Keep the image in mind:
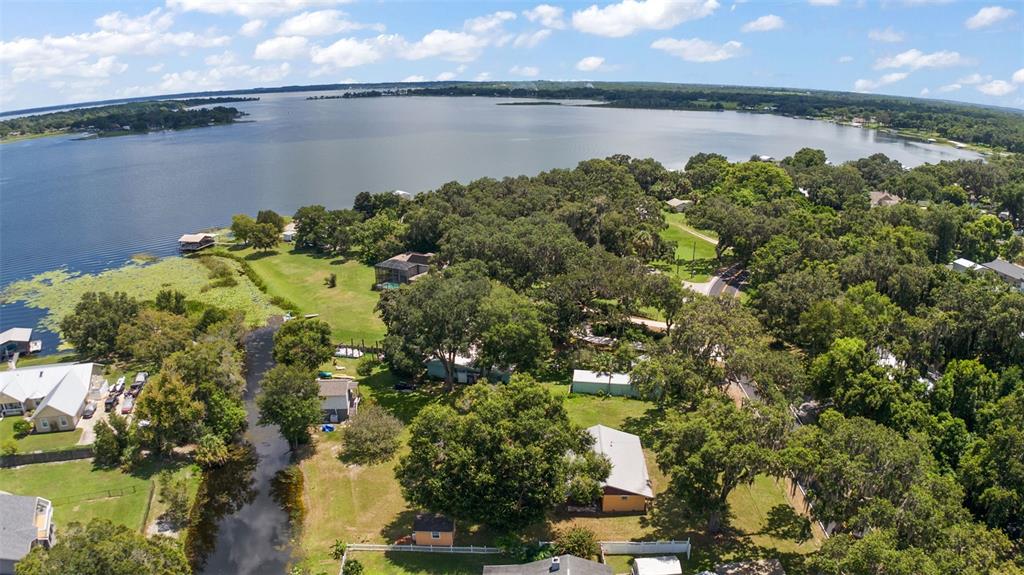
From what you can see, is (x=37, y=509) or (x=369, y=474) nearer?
(x=37, y=509)

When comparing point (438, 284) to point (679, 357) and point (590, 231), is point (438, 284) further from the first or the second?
point (590, 231)

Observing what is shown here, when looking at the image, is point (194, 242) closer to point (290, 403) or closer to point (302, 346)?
point (302, 346)

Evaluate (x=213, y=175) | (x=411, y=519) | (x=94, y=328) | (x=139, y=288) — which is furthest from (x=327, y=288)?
(x=213, y=175)

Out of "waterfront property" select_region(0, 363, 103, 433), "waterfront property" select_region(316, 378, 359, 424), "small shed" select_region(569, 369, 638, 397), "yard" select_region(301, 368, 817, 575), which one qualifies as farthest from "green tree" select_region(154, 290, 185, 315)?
"small shed" select_region(569, 369, 638, 397)

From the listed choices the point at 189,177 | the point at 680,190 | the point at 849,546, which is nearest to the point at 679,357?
the point at 849,546

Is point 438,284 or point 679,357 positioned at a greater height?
point 438,284

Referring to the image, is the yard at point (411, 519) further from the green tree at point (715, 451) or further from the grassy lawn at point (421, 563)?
the green tree at point (715, 451)
